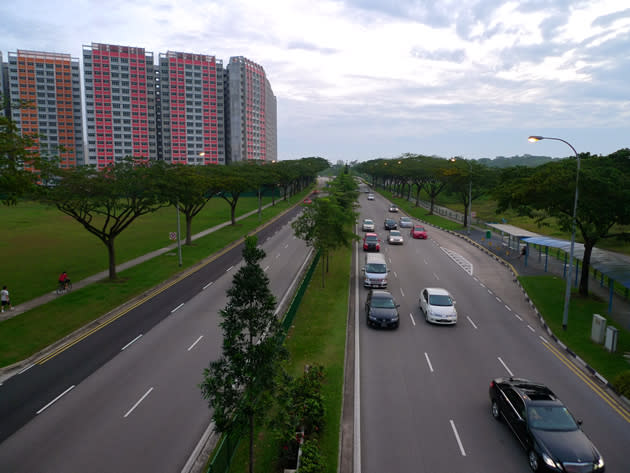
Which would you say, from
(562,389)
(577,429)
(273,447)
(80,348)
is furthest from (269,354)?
(80,348)

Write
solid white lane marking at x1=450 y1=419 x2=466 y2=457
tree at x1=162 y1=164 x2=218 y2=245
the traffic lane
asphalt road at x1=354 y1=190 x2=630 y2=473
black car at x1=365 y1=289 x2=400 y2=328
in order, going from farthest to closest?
tree at x1=162 y1=164 x2=218 y2=245
black car at x1=365 y1=289 x2=400 y2=328
the traffic lane
solid white lane marking at x1=450 y1=419 x2=466 y2=457
asphalt road at x1=354 y1=190 x2=630 y2=473

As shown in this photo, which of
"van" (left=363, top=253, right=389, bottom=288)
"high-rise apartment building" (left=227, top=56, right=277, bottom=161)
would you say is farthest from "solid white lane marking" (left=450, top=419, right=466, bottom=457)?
"high-rise apartment building" (left=227, top=56, right=277, bottom=161)

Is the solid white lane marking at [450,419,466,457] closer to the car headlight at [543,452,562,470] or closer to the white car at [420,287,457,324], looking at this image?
the car headlight at [543,452,562,470]

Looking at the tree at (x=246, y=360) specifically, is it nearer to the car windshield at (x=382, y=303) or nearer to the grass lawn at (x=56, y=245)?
the car windshield at (x=382, y=303)

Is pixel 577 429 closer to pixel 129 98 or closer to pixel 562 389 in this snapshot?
pixel 562 389

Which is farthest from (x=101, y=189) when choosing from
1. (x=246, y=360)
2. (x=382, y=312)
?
(x=246, y=360)

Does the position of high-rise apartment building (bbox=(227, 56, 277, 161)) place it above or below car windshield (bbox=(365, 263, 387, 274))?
above

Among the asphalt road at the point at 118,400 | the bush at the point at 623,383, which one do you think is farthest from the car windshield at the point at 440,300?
the asphalt road at the point at 118,400
